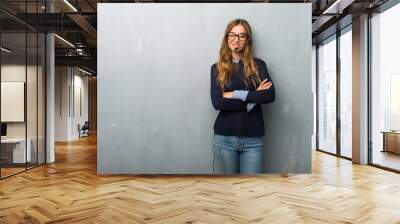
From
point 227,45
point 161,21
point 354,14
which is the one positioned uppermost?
point 354,14

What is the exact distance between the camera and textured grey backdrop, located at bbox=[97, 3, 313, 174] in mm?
5316

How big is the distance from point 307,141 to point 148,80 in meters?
2.26

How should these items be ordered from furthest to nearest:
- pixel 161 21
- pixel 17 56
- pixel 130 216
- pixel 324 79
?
pixel 324 79 → pixel 17 56 → pixel 161 21 → pixel 130 216

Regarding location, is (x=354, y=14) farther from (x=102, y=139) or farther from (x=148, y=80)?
(x=102, y=139)

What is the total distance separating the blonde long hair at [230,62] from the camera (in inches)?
187

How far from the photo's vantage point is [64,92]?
16141 mm

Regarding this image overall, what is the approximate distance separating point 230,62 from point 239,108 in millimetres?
583

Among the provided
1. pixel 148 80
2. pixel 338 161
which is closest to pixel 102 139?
pixel 148 80

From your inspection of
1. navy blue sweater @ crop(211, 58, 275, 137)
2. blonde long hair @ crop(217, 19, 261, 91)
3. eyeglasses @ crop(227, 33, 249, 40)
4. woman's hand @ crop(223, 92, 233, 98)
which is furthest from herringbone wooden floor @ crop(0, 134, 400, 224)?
eyeglasses @ crop(227, 33, 249, 40)

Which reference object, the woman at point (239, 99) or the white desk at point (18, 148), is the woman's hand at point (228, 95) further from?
the white desk at point (18, 148)

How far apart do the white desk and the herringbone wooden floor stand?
0.38 meters

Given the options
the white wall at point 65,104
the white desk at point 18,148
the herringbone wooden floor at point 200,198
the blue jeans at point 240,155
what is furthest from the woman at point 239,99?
the white wall at point 65,104

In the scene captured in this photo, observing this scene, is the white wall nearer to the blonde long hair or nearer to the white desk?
the white desk

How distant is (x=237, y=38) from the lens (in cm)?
489
